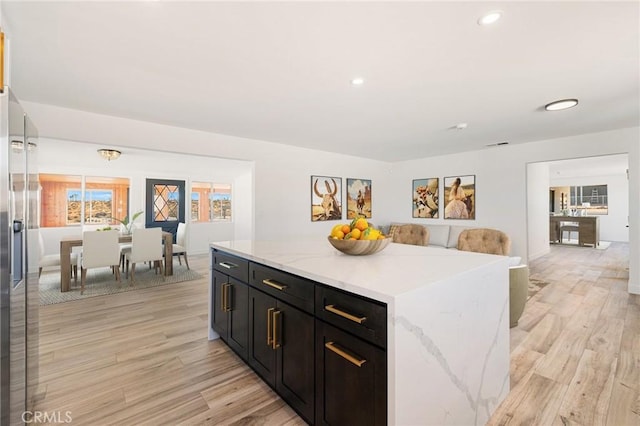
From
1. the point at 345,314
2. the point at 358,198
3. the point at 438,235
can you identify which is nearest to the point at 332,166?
the point at 358,198

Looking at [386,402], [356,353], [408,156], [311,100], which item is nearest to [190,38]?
[311,100]

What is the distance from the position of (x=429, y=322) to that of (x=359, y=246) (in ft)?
2.28

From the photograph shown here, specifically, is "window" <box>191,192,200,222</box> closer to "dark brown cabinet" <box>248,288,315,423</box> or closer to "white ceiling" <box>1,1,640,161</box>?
"white ceiling" <box>1,1,640,161</box>

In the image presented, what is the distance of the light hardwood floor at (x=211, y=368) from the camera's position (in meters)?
1.74

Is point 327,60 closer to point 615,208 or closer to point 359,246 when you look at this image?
point 359,246

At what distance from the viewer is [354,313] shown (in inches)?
50.7

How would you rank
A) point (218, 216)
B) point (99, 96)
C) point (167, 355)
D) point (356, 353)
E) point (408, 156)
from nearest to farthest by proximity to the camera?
point (356, 353) < point (167, 355) < point (99, 96) < point (408, 156) < point (218, 216)

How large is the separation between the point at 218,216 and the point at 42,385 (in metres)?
6.23

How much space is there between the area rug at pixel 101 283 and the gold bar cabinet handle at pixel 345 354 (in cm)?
406

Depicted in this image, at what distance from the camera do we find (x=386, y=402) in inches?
45.2

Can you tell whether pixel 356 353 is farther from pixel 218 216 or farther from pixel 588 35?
pixel 218 216

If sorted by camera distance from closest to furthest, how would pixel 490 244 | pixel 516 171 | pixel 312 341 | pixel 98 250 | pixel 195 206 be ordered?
1. pixel 312 341
2. pixel 490 244
3. pixel 98 250
4. pixel 516 171
5. pixel 195 206

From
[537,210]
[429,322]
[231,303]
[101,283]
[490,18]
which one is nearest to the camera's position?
[429,322]

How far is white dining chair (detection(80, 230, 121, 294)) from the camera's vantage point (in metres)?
4.23
